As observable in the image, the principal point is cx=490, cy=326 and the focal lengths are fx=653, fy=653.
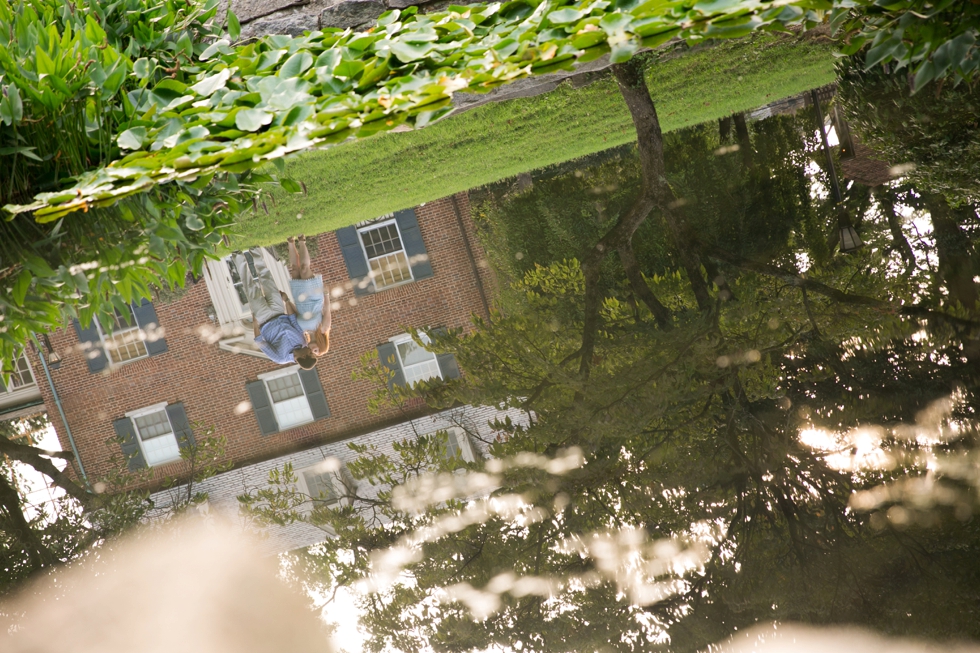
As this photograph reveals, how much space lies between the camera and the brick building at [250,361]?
10.8 ft

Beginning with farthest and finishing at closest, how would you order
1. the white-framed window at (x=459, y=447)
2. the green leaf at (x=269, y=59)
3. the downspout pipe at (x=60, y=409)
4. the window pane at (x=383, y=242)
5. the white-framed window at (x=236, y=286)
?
the white-framed window at (x=236, y=286) → the window pane at (x=383, y=242) → the downspout pipe at (x=60, y=409) → the green leaf at (x=269, y=59) → the white-framed window at (x=459, y=447)

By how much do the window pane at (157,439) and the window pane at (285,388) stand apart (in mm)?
531

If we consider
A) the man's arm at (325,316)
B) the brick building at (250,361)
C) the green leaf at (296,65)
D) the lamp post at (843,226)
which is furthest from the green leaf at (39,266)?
the lamp post at (843,226)

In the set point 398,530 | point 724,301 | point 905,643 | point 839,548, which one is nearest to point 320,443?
point 398,530

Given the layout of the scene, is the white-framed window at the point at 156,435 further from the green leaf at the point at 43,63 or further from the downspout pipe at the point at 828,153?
the downspout pipe at the point at 828,153

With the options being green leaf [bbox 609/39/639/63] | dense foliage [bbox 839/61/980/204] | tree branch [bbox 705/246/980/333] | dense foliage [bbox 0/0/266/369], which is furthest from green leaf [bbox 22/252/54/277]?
dense foliage [bbox 839/61/980/204]

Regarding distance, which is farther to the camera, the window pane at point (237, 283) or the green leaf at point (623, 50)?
the window pane at point (237, 283)

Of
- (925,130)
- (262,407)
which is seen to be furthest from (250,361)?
(925,130)

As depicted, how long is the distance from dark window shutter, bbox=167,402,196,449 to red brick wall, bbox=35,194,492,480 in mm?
39

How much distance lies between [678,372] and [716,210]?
1289mm

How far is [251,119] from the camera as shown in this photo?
2768 millimetres

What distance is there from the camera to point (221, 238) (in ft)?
13.4

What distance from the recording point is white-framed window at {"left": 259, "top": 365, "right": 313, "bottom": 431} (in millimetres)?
3182

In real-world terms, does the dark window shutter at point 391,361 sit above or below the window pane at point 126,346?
below
